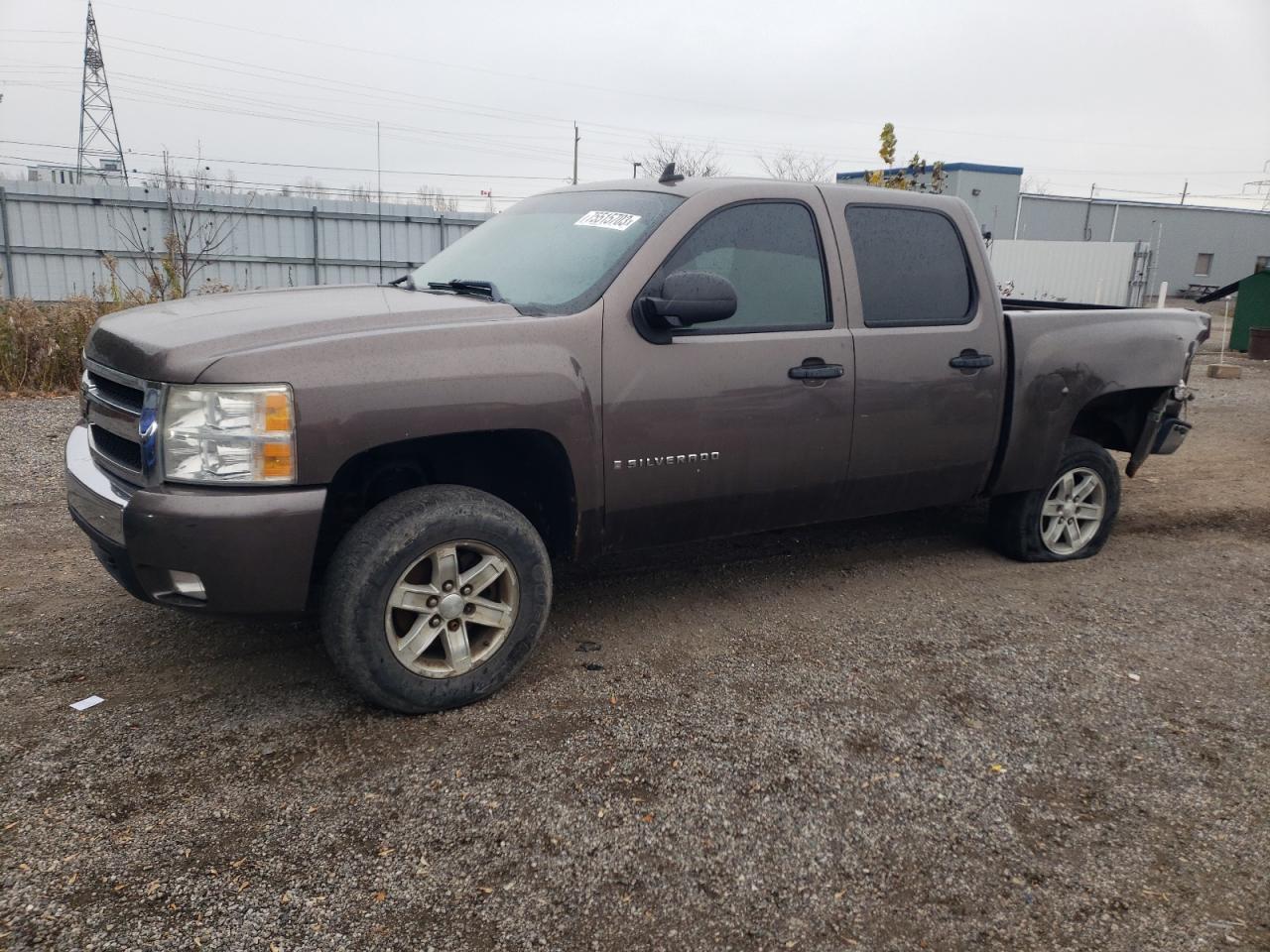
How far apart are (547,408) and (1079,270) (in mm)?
27475

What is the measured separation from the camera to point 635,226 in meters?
3.90

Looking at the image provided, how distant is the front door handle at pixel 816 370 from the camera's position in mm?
4039

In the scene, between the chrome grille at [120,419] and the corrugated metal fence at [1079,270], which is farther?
the corrugated metal fence at [1079,270]

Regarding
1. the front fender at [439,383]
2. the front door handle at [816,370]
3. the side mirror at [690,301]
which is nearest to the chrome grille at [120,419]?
the front fender at [439,383]

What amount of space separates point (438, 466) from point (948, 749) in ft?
7.07

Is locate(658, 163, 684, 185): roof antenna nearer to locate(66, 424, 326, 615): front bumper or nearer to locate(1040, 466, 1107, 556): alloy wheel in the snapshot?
locate(66, 424, 326, 615): front bumper

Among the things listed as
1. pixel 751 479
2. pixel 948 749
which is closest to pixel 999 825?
pixel 948 749

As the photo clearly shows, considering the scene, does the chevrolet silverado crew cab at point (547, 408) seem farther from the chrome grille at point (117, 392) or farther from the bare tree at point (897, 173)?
the bare tree at point (897, 173)

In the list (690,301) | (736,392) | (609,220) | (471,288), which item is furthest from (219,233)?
(690,301)

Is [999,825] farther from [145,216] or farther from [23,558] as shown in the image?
[145,216]

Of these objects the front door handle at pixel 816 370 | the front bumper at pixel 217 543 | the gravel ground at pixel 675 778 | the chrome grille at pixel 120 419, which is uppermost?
the front door handle at pixel 816 370

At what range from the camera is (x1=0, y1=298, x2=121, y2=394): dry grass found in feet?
30.5

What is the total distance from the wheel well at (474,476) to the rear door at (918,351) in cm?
141

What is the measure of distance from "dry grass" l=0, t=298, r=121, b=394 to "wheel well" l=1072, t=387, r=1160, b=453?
8.91 meters
